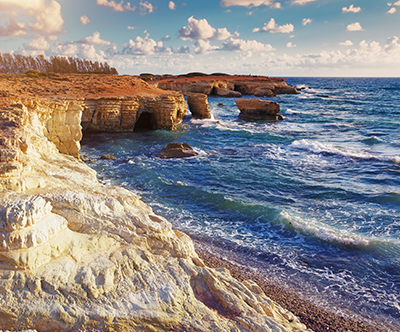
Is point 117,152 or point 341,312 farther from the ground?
point 117,152

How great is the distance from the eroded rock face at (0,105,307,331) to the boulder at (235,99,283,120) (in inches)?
1384

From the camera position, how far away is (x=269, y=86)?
80.7 metres

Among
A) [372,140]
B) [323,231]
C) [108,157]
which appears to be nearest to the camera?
[323,231]

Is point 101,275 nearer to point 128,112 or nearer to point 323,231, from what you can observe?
point 323,231

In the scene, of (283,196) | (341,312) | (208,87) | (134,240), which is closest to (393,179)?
(283,196)

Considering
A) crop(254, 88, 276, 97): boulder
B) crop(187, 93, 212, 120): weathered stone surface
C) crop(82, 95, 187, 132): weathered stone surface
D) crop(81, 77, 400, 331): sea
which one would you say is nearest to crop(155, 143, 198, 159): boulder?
crop(81, 77, 400, 331): sea

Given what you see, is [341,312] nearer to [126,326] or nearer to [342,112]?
[126,326]

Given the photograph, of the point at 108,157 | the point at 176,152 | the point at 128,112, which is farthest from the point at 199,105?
the point at 108,157

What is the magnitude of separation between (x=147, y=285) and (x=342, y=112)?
166 ft

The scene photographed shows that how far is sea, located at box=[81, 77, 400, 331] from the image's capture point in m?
9.36

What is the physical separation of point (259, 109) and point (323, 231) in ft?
98.7

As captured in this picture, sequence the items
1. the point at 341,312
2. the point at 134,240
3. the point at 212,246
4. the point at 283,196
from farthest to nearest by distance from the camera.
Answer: the point at 283,196, the point at 212,246, the point at 341,312, the point at 134,240

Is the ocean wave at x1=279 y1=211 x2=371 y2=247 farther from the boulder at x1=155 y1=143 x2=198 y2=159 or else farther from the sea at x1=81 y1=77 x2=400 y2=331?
the boulder at x1=155 y1=143 x2=198 y2=159

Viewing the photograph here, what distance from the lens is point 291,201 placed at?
14.8 meters
